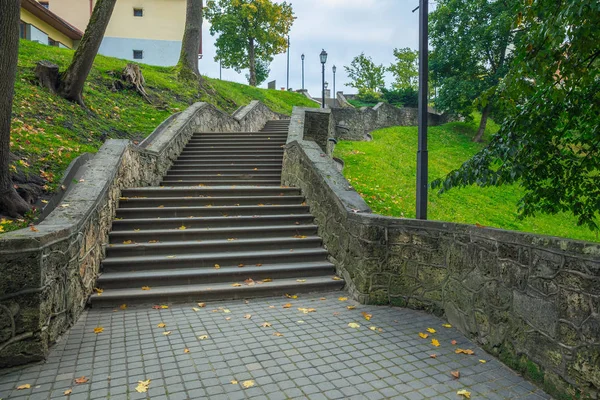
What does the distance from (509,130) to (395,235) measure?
182 cm

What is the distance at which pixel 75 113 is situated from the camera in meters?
9.98

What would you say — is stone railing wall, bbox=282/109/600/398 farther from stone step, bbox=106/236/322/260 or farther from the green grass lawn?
the green grass lawn

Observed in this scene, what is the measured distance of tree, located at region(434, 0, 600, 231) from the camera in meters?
4.27

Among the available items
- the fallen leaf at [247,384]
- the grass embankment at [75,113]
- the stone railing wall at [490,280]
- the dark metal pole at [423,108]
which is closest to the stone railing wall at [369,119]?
the grass embankment at [75,113]

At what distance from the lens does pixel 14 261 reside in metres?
3.45

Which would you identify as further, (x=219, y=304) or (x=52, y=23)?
(x=52, y=23)

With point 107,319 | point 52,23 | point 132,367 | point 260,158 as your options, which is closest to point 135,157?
point 260,158

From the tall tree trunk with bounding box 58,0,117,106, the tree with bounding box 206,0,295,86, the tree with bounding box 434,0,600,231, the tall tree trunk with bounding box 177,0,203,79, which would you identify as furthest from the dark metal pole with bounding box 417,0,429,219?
the tree with bounding box 206,0,295,86

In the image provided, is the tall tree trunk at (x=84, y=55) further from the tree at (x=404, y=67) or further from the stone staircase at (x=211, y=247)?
the tree at (x=404, y=67)

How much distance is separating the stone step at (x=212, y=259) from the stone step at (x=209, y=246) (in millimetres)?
89

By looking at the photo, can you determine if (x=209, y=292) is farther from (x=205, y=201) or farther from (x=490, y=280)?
(x=490, y=280)

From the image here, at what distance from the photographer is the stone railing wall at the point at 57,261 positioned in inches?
136

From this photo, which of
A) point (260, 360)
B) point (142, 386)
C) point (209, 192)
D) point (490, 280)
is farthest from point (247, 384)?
point (209, 192)

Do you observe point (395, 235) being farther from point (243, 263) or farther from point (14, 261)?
point (14, 261)
